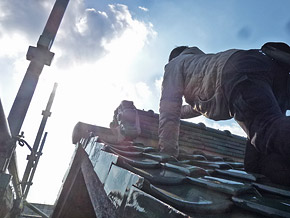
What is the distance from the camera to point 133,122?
12.1 feet

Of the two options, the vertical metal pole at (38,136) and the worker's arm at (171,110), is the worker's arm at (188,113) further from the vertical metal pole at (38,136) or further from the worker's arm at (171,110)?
the vertical metal pole at (38,136)

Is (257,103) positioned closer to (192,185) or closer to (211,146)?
(192,185)

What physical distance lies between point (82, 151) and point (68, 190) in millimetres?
590

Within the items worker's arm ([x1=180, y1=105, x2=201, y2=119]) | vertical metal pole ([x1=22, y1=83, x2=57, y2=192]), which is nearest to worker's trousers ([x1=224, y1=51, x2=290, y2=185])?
worker's arm ([x1=180, y1=105, x2=201, y2=119])

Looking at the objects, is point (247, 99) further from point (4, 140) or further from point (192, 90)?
point (4, 140)

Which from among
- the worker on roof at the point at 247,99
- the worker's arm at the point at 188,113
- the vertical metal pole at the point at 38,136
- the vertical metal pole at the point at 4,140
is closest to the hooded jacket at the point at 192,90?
the worker on roof at the point at 247,99

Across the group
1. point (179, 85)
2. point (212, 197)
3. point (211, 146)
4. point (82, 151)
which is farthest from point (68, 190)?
point (211, 146)

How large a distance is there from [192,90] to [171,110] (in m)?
0.42

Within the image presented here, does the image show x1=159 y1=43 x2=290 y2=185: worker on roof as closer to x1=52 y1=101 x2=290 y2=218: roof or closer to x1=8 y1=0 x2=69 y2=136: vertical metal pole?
x1=52 y1=101 x2=290 y2=218: roof

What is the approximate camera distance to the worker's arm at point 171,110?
270cm

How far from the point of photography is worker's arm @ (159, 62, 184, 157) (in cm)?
270

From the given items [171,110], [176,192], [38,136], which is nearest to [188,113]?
[171,110]

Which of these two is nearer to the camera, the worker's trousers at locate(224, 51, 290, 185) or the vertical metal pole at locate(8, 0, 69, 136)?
the worker's trousers at locate(224, 51, 290, 185)

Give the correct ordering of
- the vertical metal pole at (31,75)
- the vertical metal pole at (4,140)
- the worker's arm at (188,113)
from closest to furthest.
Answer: the vertical metal pole at (4,140), the worker's arm at (188,113), the vertical metal pole at (31,75)
